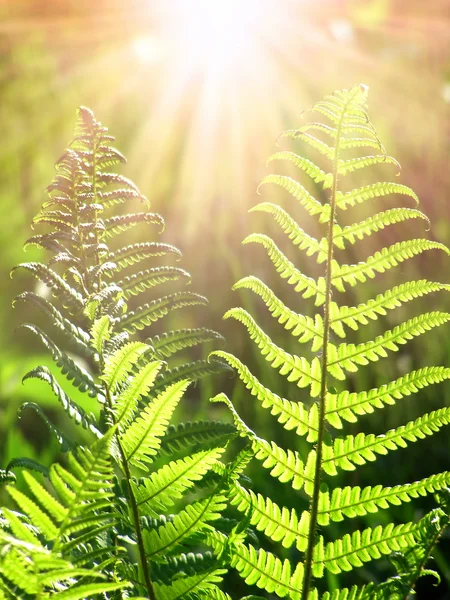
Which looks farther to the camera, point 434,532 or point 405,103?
point 405,103

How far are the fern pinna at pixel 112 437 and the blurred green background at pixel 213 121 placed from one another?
1.47m

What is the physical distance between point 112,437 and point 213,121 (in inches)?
162

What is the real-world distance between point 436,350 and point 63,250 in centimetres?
182

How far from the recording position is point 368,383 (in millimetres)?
2244

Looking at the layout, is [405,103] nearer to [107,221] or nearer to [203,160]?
[203,160]

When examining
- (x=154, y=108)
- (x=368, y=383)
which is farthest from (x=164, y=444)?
(x=154, y=108)

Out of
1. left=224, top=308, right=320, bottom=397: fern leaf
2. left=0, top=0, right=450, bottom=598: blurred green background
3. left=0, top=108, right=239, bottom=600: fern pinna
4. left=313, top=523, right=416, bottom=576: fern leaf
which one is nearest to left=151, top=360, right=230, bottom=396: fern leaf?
left=0, top=108, right=239, bottom=600: fern pinna

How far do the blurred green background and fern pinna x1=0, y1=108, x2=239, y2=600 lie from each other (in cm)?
147

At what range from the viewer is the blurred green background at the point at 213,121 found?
272cm

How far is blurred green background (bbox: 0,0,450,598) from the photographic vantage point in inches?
107

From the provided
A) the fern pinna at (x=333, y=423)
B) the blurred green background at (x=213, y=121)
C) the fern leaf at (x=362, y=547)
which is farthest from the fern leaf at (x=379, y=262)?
the blurred green background at (x=213, y=121)

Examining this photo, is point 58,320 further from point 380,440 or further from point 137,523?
point 380,440

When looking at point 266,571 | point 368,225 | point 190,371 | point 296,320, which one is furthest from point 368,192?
point 266,571

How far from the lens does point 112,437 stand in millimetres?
454
